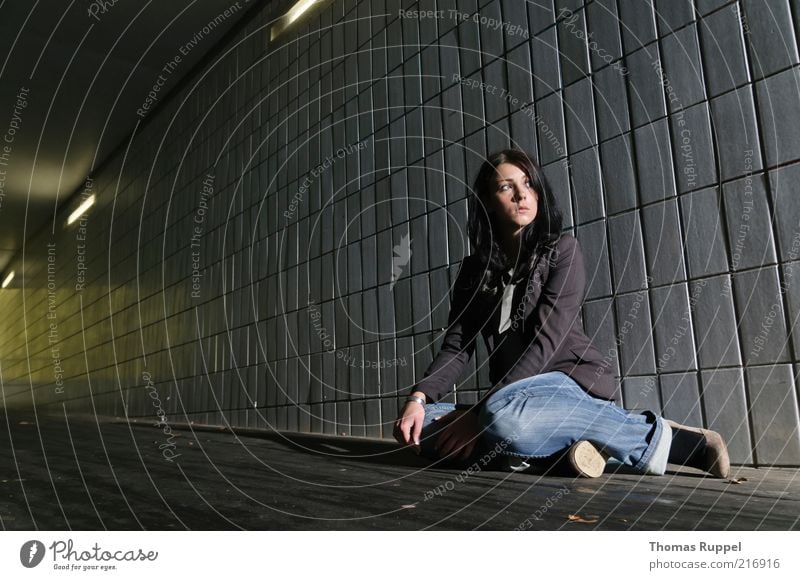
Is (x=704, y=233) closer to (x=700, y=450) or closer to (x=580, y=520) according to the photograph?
(x=700, y=450)

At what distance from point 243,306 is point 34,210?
1.19m

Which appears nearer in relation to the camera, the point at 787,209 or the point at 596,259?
the point at 787,209

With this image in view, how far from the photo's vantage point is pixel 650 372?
2.65 feet

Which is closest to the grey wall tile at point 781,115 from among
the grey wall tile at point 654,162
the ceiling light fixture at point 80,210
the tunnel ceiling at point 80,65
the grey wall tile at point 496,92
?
the grey wall tile at point 654,162

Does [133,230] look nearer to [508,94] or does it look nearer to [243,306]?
[243,306]

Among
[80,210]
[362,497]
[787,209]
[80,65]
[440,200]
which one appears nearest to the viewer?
[362,497]

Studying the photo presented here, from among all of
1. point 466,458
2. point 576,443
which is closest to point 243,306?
point 466,458

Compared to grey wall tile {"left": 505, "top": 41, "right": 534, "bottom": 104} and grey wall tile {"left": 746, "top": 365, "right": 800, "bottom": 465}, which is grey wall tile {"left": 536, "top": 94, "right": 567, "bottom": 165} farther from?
grey wall tile {"left": 746, "top": 365, "right": 800, "bottom": 465}

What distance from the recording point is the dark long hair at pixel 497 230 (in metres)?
0.83

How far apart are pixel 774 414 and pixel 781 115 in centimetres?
34

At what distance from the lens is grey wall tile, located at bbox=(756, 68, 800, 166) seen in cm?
68

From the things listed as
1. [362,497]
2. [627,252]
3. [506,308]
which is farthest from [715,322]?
[362,497]

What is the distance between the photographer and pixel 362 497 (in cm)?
58

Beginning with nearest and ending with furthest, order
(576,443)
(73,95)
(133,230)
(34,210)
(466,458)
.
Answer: (576,443), (466,458), (73,95), (34,210), (133,230)
